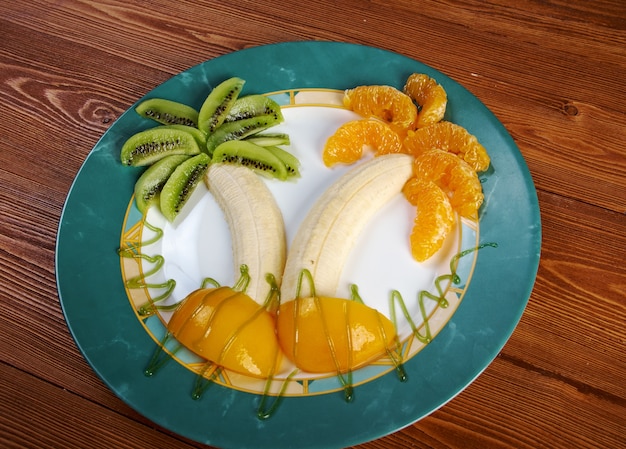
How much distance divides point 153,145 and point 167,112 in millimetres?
146

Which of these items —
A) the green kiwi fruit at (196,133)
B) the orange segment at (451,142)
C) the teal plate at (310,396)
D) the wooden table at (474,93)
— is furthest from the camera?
the green kiwi fruit at (196,133)

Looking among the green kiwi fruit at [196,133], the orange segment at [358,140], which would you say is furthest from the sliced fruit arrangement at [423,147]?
the green kiwi fruit at [196,133]

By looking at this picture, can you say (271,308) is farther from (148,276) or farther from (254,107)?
(254,107)

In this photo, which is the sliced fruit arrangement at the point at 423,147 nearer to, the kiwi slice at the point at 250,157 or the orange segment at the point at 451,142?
the orange segment at the point at 451,142

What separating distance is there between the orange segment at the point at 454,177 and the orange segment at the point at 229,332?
0.62 metres

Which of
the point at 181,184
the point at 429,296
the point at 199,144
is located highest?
the point at 199,144

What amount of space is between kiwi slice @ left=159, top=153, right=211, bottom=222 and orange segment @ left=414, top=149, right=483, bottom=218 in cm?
64

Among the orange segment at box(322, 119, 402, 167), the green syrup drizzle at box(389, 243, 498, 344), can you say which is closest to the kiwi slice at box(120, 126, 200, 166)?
the orange segment at box(322, 119, 402, 167)

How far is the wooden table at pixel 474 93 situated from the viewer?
4.71 ft

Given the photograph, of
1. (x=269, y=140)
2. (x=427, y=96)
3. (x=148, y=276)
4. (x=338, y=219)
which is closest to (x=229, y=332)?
(x=148, y=276)

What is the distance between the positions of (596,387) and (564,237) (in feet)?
1.44

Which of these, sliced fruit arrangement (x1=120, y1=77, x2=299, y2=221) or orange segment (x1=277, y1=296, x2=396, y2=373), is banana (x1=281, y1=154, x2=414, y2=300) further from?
sliced fruit arrangement (x1=120, y1=77, x2=299, y2=221)

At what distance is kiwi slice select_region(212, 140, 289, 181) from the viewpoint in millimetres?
1755

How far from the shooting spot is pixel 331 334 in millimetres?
1384
